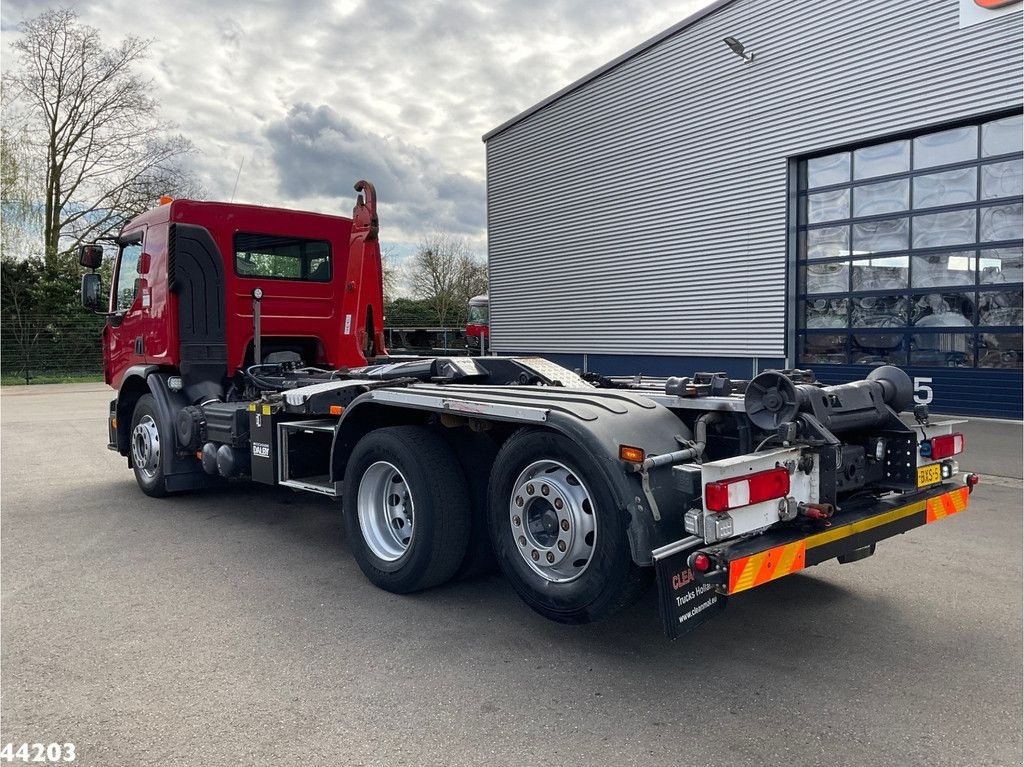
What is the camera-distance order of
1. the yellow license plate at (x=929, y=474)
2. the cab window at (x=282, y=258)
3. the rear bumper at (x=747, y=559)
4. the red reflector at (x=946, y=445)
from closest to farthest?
the rear bumper at (x=747, y=559) → the yellow license plate at (x=929, y=474) → the red reflector at (x=946, y=445) → the cab window at (x=282, y=258)

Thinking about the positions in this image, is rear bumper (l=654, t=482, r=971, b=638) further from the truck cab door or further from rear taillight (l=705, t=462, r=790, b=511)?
the truck cab door

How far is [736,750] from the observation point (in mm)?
3070

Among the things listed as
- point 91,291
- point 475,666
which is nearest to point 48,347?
point 91,291

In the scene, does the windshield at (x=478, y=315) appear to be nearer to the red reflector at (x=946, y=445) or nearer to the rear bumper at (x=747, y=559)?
the red reflector at (x=946, y=445)

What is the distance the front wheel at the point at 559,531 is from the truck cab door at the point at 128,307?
524cm

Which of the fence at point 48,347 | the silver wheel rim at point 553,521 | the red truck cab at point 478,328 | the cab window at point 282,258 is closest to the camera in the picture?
the silver wheel rim at point 553,521

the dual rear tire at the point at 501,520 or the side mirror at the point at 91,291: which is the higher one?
the side mirror at the point at 91,291

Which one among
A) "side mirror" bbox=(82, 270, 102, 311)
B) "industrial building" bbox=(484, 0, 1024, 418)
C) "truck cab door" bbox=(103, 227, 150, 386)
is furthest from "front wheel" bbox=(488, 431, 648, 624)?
"industrial building" bbox=(484, 0, 1024, 418)

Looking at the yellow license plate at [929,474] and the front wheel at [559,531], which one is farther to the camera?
the yellow license plate at [929,474]

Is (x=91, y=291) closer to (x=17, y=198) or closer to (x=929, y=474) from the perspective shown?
(x=929, y=474)

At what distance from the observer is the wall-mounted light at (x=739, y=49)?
15.9 m

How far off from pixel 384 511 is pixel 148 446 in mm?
3794

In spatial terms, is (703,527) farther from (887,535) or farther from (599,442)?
(887,535)

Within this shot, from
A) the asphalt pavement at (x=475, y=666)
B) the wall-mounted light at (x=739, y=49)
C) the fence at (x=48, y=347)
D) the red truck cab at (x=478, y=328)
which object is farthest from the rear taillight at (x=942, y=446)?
the red truck cab at (x=478, y=328)
